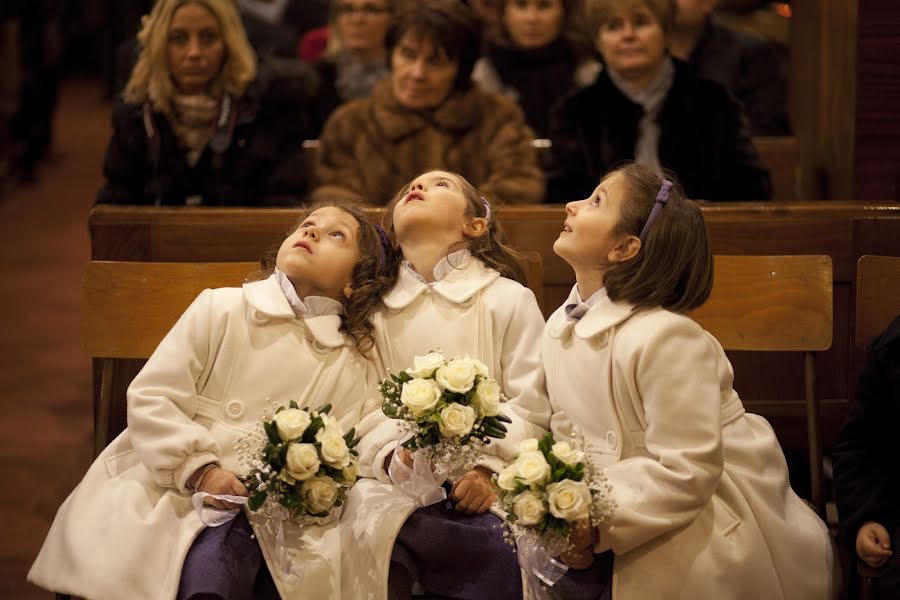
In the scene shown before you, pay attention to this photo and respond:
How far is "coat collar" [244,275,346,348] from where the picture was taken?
3.56 metres

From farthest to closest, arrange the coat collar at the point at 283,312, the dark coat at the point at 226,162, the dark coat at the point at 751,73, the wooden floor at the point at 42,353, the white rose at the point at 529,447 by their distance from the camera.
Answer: the dark coat at the point at 751,73
the dark coat at the point at 226,162
the wooden floor at the point at 42,353
the coat collar at the point at 283,312
the white rose at the point at 529,447

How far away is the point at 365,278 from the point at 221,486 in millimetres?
716

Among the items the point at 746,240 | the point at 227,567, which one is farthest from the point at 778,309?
the point at 227,567

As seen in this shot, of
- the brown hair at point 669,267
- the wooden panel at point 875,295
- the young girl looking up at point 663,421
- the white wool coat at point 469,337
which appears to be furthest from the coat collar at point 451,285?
the wooden panel at point 875,295

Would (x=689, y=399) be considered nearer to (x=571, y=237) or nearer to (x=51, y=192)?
(x=571, y=237)

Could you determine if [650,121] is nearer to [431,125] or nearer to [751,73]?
[431,125]

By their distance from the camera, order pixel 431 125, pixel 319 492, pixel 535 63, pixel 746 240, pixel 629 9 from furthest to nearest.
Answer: pixel 535 63
pixel 431 125
pixel 629 9
pixel 746 240
pixel 319 492

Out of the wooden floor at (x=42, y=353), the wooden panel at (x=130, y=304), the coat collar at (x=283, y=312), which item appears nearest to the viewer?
the coat collar at (x=283, y=312)

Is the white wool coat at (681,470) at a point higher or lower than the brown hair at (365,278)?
lower

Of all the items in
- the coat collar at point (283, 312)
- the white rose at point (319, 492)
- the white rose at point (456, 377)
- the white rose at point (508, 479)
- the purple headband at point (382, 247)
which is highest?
the purple headband at point (382, 247)

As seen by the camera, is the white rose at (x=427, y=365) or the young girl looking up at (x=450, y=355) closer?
the white rose at (x=427, y=365)

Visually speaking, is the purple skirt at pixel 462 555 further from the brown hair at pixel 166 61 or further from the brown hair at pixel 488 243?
the brown hair at pixel 166 61

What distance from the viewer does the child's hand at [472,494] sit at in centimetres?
333

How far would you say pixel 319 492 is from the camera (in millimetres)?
3109
